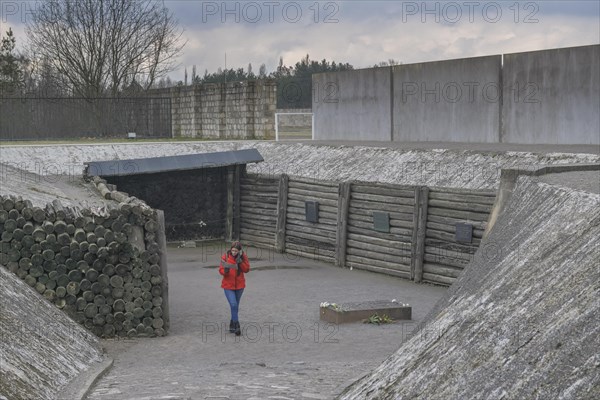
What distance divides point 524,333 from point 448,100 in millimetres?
19522

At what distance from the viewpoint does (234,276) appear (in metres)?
14.0

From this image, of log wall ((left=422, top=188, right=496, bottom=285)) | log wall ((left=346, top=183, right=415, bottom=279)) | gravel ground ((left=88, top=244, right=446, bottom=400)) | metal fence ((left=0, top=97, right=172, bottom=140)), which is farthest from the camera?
metal fence ((left=0, top=97, right=172, bottom=140))

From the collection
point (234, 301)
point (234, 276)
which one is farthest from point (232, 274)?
point (234, 301)

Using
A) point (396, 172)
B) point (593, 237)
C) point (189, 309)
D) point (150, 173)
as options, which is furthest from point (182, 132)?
point (593, 237)

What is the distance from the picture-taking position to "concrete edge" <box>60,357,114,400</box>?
9.25 m

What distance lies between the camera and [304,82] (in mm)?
52125

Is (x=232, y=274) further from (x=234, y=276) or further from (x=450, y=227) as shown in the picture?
(x=450, y=227)

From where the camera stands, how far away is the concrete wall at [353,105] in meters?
27.6

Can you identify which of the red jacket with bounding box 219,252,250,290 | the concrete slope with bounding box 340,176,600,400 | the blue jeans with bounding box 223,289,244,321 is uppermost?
the concrete slope with bounding box 340,176,600,400

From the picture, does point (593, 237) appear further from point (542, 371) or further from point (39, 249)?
point (39, 249)

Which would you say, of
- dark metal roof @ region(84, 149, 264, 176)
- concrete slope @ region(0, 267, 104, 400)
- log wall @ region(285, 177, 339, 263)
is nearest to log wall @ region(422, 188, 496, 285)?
log wall @ region(285, 177, 339, 263)

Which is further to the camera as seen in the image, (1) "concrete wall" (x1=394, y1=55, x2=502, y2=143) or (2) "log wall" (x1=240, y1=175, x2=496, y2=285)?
(1) "concrete wall" (x1=394, y1=55, x2=502, y2=143)

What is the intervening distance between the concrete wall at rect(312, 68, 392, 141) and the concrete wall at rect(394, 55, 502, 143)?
45cm

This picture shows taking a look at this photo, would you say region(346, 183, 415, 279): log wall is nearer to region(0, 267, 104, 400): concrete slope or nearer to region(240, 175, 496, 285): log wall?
region(240, 175, 496, 285): log wall
